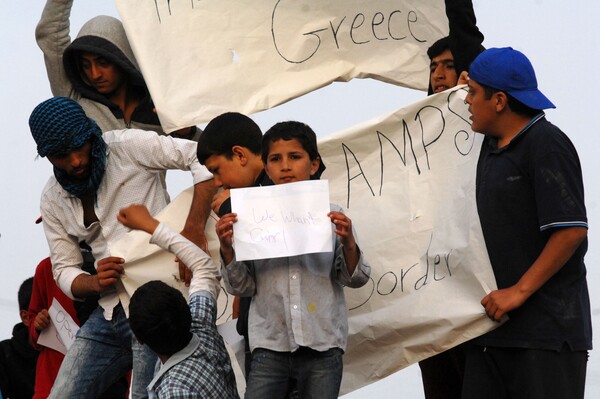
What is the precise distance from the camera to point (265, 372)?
4.20m

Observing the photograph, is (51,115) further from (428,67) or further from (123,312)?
(428,67)

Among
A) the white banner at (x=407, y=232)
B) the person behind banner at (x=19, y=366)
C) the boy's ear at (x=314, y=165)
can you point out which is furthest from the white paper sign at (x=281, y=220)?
the person behind banner at (x=19, y=366)

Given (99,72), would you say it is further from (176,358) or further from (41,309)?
(176,358)

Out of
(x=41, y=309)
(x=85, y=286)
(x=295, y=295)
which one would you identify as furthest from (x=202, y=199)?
(x=41, y=309)

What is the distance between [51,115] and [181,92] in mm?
496

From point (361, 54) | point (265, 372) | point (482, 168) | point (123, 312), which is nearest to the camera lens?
point (265, 372)

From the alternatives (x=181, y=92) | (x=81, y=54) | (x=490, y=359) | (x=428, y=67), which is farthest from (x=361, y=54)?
(x=490, y=359)

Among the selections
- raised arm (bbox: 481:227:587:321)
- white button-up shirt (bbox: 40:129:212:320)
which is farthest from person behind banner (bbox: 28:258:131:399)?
raised arm (bbox: 481:227:587:321)

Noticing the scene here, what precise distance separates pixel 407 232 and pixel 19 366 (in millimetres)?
2672

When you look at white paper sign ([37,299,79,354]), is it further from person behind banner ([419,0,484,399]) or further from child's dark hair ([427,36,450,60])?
child's dark hair ([427,36,450,60])

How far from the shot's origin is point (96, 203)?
4980 mm

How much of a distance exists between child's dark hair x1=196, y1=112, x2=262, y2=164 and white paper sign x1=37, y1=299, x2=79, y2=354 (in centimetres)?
127

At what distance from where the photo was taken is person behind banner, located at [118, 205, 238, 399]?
4.21m

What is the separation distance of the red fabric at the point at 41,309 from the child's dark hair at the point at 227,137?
1356 millimetres
